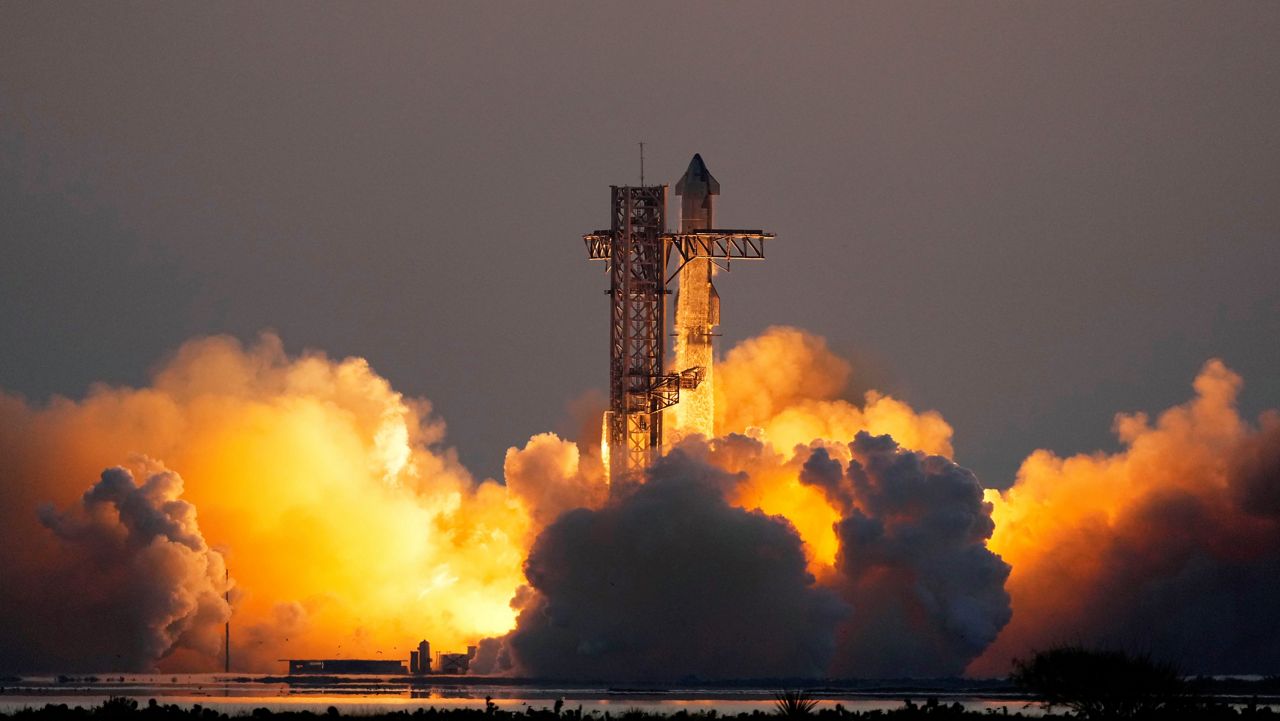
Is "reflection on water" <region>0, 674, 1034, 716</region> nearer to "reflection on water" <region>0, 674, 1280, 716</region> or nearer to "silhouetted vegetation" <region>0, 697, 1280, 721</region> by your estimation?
"reflection on water" <region>0, 674, 1280, 716</region>

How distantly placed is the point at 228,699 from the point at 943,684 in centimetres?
3311

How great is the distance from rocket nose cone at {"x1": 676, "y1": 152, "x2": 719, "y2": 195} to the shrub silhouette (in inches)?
1964

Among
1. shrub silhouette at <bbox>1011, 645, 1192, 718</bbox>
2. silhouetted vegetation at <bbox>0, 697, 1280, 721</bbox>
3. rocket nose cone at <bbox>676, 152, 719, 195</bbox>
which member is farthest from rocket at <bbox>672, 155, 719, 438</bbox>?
shrub silhouette at <bbox>1011, 645, 1192, 718</bbox>

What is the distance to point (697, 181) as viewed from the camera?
581 feet

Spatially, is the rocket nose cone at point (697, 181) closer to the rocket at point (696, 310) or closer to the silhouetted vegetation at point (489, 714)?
the rocket at point (696, 310)

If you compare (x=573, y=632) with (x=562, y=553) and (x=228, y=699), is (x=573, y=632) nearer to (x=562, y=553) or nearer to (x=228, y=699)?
(x=562, y=553)

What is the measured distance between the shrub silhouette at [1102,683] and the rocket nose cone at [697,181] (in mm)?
49886

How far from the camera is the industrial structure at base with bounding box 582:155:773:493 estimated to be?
173375 millimetres

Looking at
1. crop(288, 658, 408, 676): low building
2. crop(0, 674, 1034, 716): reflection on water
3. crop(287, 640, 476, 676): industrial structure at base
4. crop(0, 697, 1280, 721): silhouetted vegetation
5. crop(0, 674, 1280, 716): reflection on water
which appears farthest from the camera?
crop(288, 658, 408, 676): low building

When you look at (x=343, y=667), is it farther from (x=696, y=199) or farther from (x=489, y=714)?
(x=489, y=714)

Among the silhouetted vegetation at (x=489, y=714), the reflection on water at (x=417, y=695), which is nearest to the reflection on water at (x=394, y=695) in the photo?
the reflection on water at (x=417, y=695)

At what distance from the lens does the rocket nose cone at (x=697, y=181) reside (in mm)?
176750

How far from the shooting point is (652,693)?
564ft

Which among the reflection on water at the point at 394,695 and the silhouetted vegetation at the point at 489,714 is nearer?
the silhouetted vegetation at the point at 489,714
